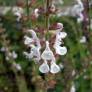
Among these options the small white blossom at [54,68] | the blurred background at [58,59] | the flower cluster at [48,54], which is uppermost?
the flower cluster at [48,54]

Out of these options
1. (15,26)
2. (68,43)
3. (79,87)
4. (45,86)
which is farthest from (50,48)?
(15,26)

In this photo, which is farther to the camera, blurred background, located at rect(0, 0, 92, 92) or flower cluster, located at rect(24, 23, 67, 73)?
blurred background, located at rect(0, 0, 92, 92)

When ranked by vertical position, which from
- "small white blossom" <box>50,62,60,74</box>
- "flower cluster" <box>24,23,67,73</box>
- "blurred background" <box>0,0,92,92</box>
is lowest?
"blurred background" <box>0,0,92,92</box>

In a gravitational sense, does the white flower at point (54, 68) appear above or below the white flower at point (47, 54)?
below

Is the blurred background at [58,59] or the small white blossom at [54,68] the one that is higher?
the small white blossom at [54,68]

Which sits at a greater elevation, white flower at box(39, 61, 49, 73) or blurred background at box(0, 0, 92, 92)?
white flower at box(39, 61, 49, 73)

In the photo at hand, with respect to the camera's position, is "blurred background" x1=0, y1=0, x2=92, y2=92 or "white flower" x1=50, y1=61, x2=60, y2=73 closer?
"white flower" x1=50, y1=61, x2=60, y2=73

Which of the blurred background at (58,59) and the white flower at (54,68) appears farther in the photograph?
the blurred background at (58,59)

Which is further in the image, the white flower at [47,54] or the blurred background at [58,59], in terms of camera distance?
the blurred background at [58,59]

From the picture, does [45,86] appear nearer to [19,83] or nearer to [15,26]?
[19,83]
